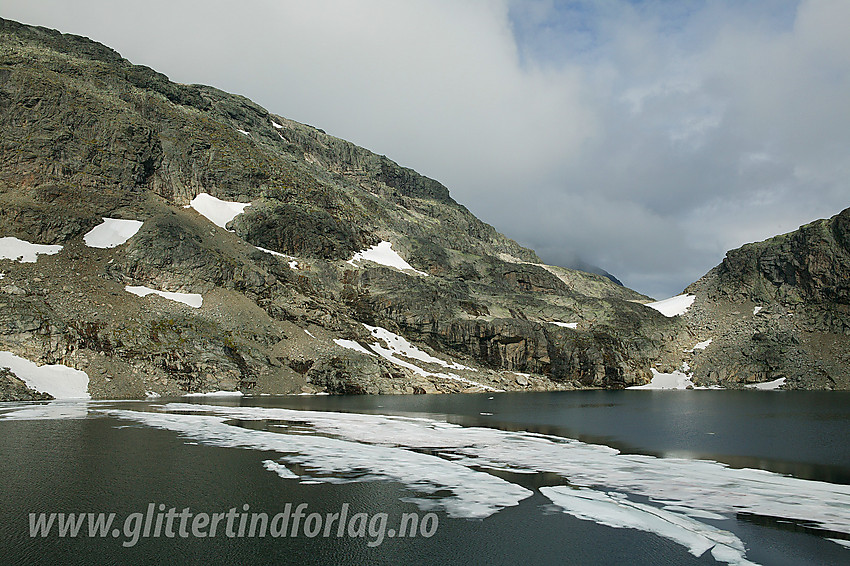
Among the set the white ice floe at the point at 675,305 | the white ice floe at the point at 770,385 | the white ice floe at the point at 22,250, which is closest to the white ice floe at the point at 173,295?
the white ice floe at the point at 22,250

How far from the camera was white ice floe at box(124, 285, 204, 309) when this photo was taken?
8031 centimetres

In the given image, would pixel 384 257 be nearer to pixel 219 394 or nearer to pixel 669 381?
pixel 219 394

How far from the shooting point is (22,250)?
77.9 meters

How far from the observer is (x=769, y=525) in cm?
1445

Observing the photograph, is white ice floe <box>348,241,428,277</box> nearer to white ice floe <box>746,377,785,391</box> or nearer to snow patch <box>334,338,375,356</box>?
snow patch <box>334,338,375,356</box>

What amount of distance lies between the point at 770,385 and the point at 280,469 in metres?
119

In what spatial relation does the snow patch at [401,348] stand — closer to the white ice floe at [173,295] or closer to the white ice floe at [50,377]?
the white ice floe at [173,295]

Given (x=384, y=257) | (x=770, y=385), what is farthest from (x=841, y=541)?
(x=384, y=257)

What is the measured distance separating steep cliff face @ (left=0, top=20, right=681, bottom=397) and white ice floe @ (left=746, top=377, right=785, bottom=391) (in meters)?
22.5

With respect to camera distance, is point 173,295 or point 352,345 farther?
point 352,345

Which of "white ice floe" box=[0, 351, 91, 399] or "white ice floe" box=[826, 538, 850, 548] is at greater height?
"white ice floe" box=[826, 538, 850, 548]

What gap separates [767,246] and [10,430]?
6314 inches

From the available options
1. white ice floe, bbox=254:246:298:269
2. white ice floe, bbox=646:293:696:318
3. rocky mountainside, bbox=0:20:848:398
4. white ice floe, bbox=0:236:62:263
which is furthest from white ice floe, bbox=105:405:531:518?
white ice floe, bbox=646:293:696:318

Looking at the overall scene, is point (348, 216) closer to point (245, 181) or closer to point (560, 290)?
point (245, 181)
